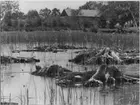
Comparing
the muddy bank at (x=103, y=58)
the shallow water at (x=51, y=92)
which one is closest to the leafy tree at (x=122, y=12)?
the muddy bank at (x=103, y=58)

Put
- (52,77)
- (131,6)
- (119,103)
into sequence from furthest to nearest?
(131,6) < (52,77) < (119,103)

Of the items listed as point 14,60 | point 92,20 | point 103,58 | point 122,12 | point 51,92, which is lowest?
point 14,60

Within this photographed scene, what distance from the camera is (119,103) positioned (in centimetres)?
852

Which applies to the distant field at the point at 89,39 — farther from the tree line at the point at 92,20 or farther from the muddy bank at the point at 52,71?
the tree line at the point at 92,20

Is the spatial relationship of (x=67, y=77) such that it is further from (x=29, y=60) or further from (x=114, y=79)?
(x=29, y=60)

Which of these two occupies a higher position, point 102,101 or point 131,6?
point 131,6

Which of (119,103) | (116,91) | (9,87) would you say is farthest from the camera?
(9,87)

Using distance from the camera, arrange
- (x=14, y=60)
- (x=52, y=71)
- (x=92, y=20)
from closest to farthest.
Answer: (x=52, y=71) → (x=14, y=60) → (x=92, y=20)

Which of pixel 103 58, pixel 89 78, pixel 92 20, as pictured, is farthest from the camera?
pixel 92 20

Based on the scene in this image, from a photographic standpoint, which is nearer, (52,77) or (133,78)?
(133,78)

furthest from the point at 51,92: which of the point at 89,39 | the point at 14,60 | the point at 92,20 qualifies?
the point at 92,20

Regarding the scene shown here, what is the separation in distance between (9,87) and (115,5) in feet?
143

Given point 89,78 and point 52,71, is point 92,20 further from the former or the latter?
point 89,78

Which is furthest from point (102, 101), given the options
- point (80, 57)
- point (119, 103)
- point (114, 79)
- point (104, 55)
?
point (80, 57)
